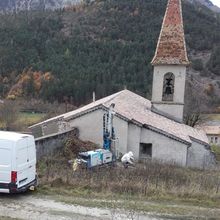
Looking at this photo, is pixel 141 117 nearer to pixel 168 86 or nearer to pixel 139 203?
pixel 168 86

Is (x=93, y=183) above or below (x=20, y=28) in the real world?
below

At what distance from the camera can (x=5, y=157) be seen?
12.9 metres

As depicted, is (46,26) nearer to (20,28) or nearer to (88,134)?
(20,28)

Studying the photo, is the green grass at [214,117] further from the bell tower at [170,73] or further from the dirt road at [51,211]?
the dirt road at [51,211]

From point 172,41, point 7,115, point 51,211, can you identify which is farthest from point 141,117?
point 7,115

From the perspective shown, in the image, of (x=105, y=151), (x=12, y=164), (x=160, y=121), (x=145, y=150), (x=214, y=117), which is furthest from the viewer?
(x=214, y=117)

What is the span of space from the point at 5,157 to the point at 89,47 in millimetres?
94296

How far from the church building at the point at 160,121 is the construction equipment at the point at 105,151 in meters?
0.64

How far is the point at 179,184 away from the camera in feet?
51.0

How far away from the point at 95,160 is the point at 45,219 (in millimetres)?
10094

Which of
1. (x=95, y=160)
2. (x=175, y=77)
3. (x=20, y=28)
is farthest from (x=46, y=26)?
(x=95, y=160)

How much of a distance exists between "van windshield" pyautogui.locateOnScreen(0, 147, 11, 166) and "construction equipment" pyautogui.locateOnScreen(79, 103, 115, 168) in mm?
7745

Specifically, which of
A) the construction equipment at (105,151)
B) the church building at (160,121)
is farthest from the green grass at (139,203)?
the church building at (160,121)

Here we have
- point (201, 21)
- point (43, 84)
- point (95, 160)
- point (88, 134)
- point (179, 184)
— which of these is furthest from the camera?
point (201, 21)
